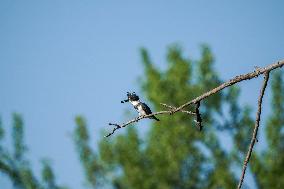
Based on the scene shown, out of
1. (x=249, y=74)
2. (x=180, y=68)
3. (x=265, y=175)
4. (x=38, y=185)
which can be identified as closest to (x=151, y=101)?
(x=180, y=68)

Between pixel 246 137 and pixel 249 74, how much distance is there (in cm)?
1135

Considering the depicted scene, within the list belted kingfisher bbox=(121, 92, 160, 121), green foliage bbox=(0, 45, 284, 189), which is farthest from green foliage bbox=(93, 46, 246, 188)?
belted kingfisher bbox=(121, 92, 160, 121)

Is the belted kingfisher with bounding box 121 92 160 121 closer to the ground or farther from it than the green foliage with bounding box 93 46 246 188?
closer to the ground

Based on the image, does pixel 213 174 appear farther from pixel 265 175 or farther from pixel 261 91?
pixel 261 91

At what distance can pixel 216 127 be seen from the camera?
13.1 meters

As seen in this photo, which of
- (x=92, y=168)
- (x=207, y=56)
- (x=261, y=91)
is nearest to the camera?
(x=261, y=91)

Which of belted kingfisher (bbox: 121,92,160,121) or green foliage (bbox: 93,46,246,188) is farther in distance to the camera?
green foliage (bbox: 93,46,246,188)

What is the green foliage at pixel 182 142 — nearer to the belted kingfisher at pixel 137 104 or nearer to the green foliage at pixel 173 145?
the green foliage at pixel 173 145

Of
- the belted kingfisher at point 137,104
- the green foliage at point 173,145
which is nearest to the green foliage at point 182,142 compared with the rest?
the green foliage at point 173,145

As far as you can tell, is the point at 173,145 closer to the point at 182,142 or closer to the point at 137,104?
the point at 182,142

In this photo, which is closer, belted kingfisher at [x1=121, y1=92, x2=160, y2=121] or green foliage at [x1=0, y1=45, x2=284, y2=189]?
belted kingfisher at [x1=121, y1=92, x2=160, y2=121]

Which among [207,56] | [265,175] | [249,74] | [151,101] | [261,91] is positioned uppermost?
[207,56]

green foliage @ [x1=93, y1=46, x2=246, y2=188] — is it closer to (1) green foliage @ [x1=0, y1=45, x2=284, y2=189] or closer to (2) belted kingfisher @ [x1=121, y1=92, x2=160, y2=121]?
(1) green foliage @ [x1=0, y1=45, x2=284, y2=189]

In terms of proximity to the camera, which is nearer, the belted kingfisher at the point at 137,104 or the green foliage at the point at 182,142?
the belted kingfisher at the point at 137,104
